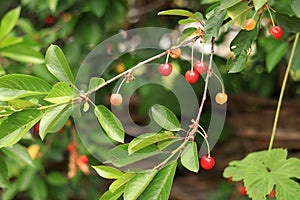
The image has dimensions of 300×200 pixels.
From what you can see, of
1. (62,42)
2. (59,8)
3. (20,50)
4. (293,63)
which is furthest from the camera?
(62,42)

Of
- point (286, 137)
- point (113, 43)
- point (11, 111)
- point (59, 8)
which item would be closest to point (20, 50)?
point (59, 8)

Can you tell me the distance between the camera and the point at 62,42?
1775 millimetres

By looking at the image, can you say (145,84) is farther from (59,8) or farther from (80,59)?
→ (59,8)

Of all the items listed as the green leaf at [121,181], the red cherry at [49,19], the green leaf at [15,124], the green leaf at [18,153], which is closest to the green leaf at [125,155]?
the green leaf at [121,181]

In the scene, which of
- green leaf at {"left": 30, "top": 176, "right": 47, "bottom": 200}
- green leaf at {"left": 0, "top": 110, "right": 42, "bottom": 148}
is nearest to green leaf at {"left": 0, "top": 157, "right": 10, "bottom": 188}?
green leaf at {"left": 0, "top": 110, "right": 42, "bottom": 148}

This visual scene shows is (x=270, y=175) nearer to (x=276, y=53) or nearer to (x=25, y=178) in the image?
(x=276, y=53)

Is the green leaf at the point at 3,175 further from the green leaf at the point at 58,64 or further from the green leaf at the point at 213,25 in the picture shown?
the green leaf at the point at 213,25

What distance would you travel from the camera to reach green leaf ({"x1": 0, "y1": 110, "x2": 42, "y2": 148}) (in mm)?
710

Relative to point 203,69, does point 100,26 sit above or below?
below

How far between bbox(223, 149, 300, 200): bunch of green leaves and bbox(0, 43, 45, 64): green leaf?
0.66 metres

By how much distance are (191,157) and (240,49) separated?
8.6 inches

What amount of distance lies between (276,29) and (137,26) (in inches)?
47.7

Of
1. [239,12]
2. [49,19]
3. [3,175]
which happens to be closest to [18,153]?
[3,175]

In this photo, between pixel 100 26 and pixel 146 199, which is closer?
pixel 146 199
